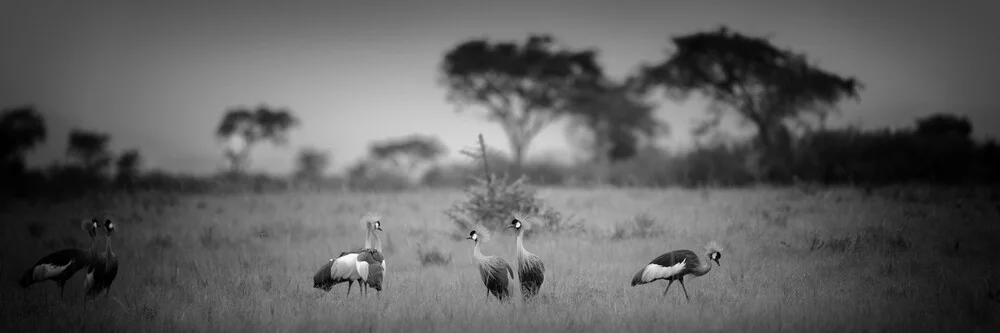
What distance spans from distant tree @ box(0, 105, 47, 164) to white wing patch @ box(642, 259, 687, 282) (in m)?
30.5

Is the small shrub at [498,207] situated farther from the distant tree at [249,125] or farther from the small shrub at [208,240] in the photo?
the distant tree at [249,125]

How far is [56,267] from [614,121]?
132ft

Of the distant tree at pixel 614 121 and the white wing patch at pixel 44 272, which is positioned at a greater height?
the distant tree at pixel 614 121

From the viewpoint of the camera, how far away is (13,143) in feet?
93.8

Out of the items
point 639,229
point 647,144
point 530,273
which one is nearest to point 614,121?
point 647,144

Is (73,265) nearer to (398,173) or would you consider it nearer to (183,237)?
(183,237)

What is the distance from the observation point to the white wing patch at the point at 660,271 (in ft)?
22.6

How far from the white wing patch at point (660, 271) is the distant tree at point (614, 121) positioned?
3362 cm

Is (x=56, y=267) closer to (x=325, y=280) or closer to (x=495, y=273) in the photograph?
(x=325, y=280)

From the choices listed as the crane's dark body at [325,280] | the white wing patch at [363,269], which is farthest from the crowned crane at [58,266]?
the white wing patch at [363,269]

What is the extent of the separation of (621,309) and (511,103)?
111ft

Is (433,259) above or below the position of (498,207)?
below

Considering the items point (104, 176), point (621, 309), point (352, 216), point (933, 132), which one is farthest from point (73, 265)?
point (933, 132)

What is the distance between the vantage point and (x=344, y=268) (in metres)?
7.07
